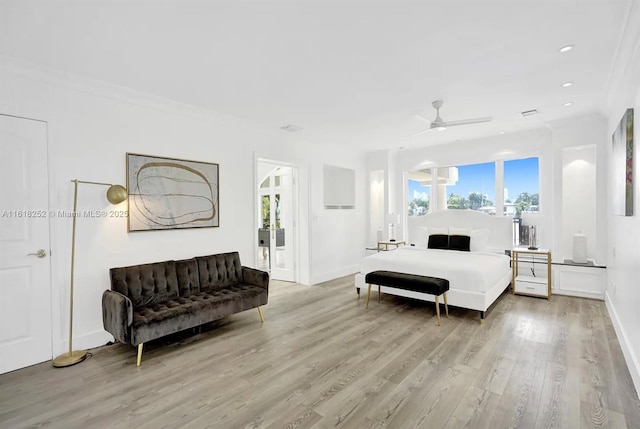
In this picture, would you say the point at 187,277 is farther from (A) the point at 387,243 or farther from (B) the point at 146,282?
(A) the point at 387,243

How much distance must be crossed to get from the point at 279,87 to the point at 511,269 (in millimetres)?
4731

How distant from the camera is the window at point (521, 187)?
5.66 metres

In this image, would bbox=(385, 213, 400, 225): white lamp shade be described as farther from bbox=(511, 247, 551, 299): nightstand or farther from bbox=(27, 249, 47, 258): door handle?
bbox=(27, 249, 47, 258): door handle

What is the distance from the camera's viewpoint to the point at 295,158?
559cm

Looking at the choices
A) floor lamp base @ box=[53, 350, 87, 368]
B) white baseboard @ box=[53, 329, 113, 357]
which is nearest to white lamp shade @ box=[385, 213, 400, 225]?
white baseboard @ box=[53, 329, 113, 357]

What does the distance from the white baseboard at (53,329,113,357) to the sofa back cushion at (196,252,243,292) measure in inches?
41.7

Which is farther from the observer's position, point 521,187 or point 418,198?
point 418,198

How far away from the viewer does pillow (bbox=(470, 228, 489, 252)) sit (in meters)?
5.37

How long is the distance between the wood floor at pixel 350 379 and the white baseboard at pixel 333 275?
6.52 ft

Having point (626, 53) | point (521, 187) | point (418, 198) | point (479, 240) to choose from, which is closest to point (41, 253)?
point (626, 53)

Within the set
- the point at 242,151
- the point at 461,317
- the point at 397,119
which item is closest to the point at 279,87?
the point at 242,151

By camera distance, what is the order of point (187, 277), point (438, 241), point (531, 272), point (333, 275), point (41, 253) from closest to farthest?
1. point (41, 253)
2. point (187, 277)
3. point (531, 272)
4. point (438, 241)
5. point (333, 275)

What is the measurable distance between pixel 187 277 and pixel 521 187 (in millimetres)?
5816

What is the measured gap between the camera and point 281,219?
6.38 metres
